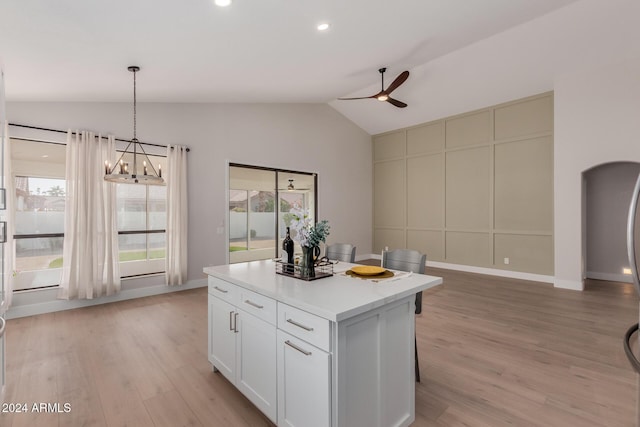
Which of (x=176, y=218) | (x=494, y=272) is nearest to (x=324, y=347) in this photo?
(x=176, y=218)

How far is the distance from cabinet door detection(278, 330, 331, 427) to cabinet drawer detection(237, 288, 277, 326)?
0.42 feet

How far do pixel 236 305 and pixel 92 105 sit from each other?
4.08m

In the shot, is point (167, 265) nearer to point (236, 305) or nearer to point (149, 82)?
point (149, 82)

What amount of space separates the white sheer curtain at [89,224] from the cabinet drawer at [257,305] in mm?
3366

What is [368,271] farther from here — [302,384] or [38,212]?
[38,212]

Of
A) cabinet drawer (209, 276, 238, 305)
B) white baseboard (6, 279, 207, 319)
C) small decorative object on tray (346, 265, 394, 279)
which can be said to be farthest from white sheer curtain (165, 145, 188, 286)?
small decorative object on tray (346, 265, 394, 279)

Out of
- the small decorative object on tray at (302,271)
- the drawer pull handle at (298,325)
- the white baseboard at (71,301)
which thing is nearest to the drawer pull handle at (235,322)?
the small decorative object on tray at (302,271)

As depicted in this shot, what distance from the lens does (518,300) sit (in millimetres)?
4535

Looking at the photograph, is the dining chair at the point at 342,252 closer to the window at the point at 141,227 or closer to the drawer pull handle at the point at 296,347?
the drawer pull handle at the point at 296,347

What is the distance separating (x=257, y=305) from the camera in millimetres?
1939

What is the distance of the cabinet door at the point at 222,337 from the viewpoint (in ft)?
7.25

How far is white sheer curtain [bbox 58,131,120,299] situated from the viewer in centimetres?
413

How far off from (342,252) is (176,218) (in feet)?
10.3

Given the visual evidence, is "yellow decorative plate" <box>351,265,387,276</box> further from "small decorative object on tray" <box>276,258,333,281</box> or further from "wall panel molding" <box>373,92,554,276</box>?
"wall panel molding" <box>373,92,554,276</box>
